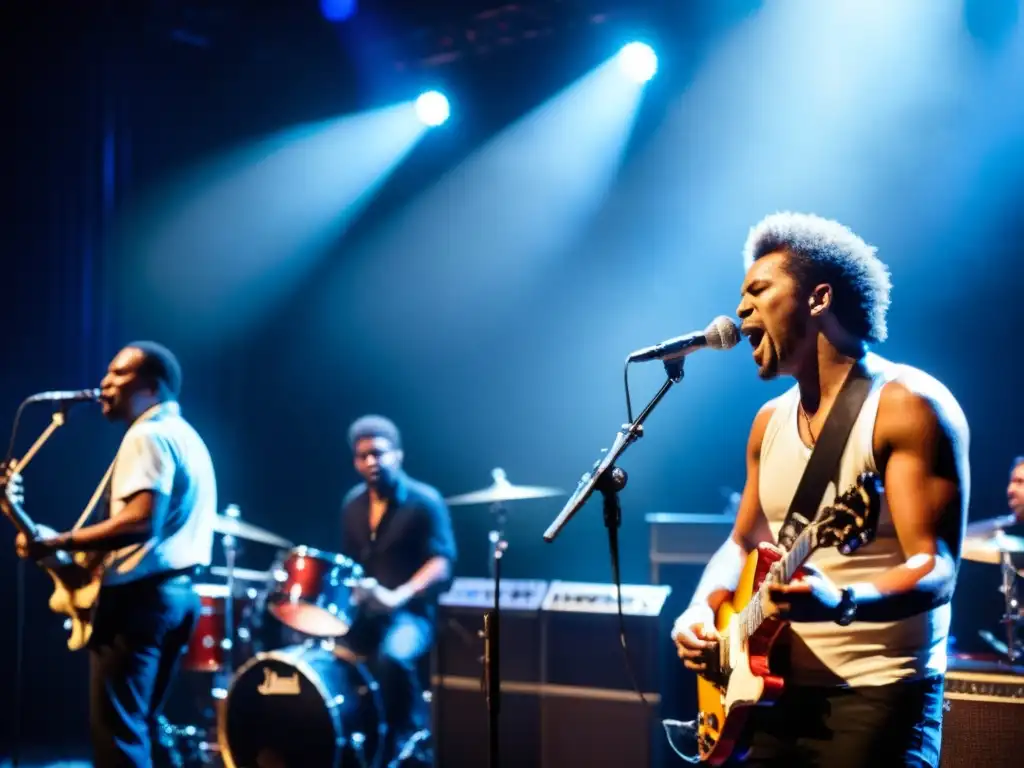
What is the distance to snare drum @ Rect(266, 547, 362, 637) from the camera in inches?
213

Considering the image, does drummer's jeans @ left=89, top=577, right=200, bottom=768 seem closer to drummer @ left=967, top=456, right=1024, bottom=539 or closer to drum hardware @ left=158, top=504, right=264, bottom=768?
drum hardware @ left=158, top=504, right=264, bottom=768

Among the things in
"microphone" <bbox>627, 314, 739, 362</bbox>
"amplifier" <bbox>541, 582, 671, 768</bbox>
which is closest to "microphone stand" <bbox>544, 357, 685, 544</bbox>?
"microphone" <bbox>627, 314, 739, 362</bbox>

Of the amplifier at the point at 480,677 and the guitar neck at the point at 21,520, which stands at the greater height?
the guitar neck at the point at 21,520

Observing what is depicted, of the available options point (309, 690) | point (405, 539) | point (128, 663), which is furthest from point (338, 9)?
point (128, 663)

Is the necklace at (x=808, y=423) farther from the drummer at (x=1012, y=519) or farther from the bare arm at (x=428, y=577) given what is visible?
the bare arm at (x=428, y=577)

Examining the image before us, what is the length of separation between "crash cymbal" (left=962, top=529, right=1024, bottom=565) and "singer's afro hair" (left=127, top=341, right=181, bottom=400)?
13.0 ft

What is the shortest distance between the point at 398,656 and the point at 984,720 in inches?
124

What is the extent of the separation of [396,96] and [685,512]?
3.95m

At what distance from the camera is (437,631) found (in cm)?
583

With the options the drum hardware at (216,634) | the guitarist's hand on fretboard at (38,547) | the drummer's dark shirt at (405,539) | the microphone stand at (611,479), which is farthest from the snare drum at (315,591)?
the microphone stand at (611,479)

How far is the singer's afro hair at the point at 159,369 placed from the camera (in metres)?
4.99

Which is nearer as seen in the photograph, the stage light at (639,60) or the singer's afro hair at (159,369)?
the singer's afro hair at (159,369)

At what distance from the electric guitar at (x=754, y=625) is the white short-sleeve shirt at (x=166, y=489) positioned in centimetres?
277

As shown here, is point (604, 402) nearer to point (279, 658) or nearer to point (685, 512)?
point (685, 512)
